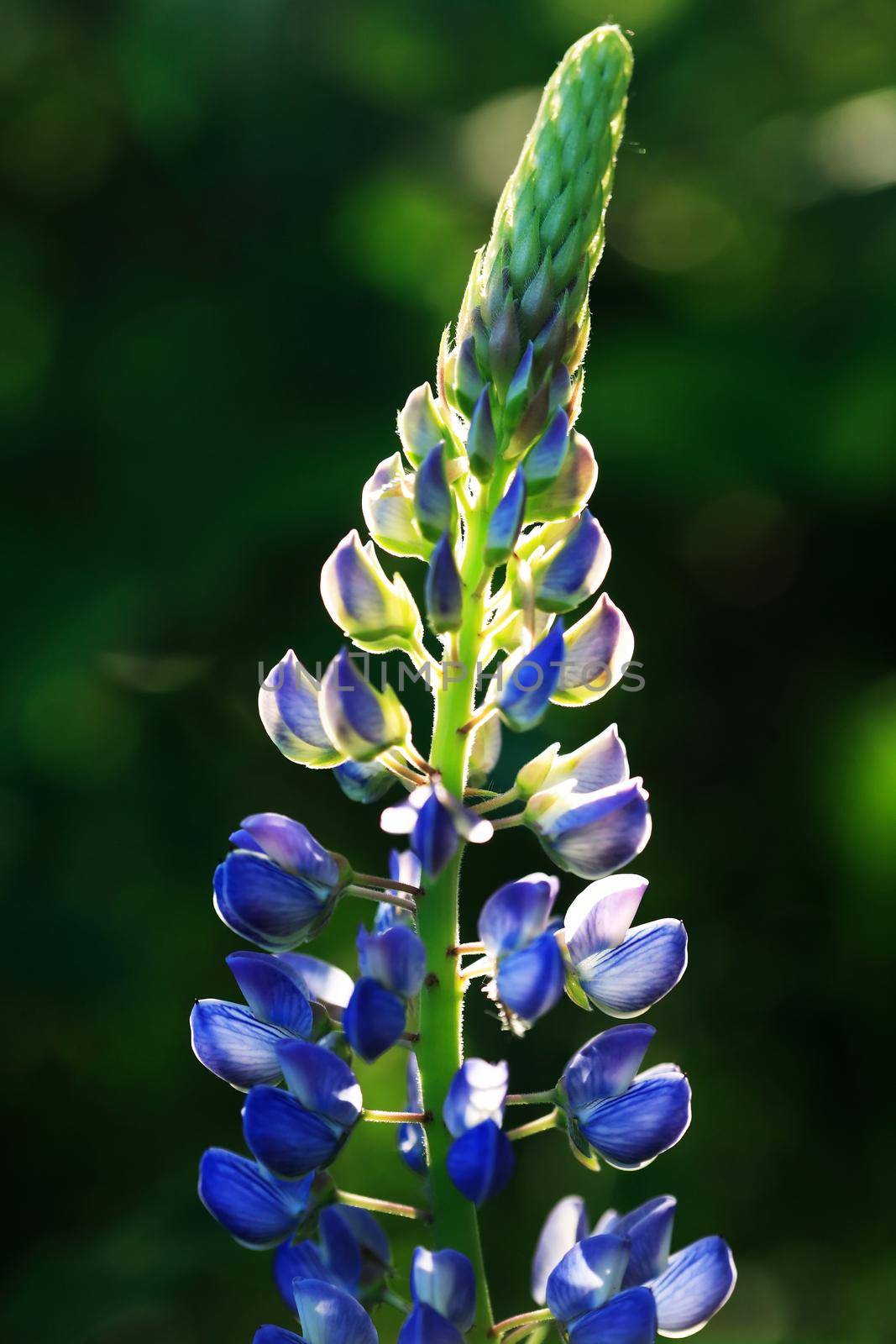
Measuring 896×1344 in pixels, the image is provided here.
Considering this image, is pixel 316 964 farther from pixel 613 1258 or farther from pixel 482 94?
pixel 482 94

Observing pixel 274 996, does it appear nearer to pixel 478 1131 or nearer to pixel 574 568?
pixel 478 1131

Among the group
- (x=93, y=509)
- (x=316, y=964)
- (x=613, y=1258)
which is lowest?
(x=613, y=1258)

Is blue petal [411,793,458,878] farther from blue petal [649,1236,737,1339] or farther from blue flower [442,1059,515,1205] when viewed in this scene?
blue petal [649,1236,737,1339]

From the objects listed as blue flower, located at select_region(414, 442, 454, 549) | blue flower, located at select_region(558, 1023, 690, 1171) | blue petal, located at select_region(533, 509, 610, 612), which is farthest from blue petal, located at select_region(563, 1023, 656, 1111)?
blue flower, located at select_region(414, 442, 454, 549)

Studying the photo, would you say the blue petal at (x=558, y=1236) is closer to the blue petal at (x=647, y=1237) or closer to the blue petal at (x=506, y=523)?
the blue petal at (x=647, y=1237)

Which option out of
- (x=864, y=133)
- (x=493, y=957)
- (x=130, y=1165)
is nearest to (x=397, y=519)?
(x=493, y=957)
